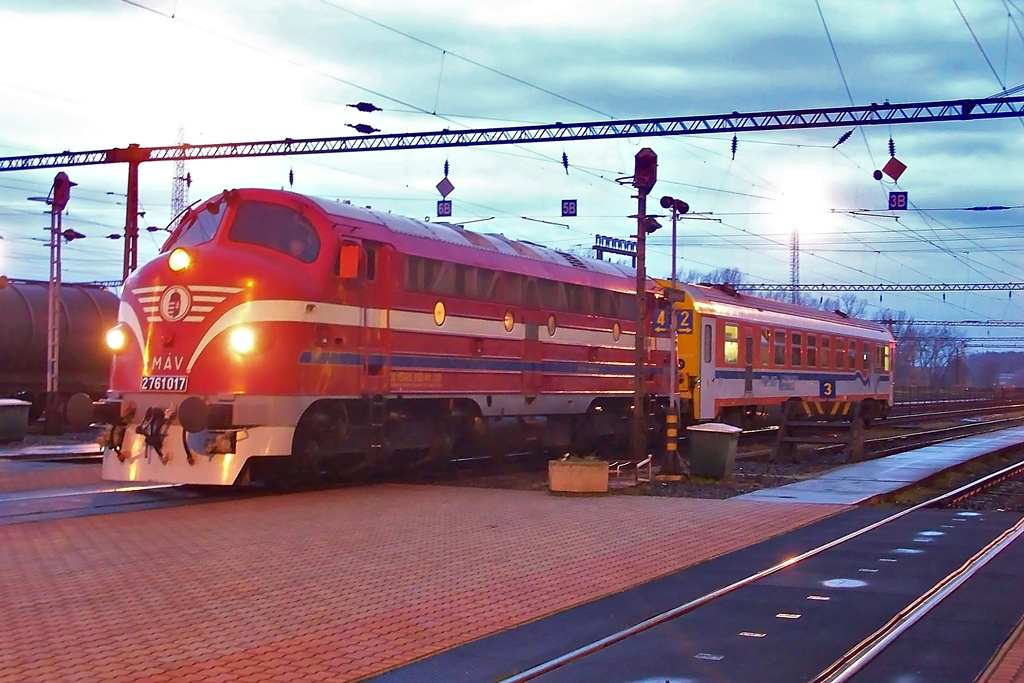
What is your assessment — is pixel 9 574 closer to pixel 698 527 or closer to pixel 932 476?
pixel 698 527

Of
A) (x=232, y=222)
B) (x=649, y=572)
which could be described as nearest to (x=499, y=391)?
(x=232, y=222)

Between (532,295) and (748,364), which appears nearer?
(532,295)

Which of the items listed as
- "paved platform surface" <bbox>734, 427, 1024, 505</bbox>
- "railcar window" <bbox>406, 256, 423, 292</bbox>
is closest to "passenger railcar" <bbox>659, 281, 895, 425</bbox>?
"paved platform surface" <bbox>734, 427, 1024, 505</bbox>

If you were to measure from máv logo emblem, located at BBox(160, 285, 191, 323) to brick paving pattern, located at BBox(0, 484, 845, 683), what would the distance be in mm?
2677

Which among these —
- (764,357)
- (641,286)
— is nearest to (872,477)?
(641,286)

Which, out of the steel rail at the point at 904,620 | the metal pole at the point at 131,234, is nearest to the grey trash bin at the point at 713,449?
the steel rail at the point at 904,620

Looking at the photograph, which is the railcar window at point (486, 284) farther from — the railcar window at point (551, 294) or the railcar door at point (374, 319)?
the railcar door at point (374, 319)

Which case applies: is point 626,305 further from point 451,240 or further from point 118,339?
point 118,339

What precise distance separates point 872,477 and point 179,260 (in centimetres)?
1253

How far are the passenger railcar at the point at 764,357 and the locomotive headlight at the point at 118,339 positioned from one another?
34.1ft

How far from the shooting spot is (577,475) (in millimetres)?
17594

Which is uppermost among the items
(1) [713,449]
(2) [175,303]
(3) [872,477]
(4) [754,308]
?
(4) [754,308]

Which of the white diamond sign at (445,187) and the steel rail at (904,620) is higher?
the white diamond sign at (445,187)

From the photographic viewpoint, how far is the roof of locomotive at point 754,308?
2909 centimetres
